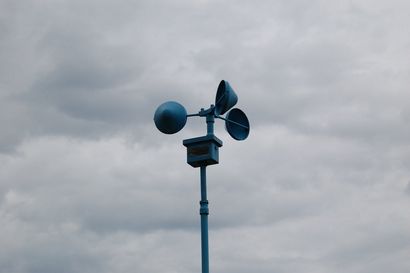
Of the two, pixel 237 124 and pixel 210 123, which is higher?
pixel 237 124

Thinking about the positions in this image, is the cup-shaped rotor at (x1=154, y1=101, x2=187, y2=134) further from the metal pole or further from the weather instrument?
the metal pole

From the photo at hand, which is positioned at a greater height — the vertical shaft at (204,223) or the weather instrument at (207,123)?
the weather instrument at (207,123)

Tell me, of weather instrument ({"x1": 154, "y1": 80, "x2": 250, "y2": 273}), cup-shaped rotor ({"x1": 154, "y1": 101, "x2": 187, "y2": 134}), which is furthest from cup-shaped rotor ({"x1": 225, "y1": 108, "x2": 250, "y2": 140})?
cup-shaped rotor ({"x1": 154, "y1": 101, "x2": 187, "y2": 134})

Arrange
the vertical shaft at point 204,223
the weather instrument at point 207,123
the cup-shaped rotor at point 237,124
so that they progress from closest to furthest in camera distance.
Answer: the vertical shaft at point 204,223 → the weather instrument at point 207,123 → the cup-shaped rotor at point 237,124

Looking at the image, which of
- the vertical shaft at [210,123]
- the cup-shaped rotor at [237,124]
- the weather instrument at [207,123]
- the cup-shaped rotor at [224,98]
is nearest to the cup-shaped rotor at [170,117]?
the weather instrument at [207,123]

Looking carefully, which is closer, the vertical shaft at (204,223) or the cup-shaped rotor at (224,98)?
the vertical shaft at (204,223)

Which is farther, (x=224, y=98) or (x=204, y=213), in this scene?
(x=224, y=98)

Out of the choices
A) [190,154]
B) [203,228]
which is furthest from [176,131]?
[203,228]

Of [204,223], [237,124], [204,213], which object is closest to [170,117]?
[237,124]

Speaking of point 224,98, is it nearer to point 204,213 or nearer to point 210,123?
point 210,123

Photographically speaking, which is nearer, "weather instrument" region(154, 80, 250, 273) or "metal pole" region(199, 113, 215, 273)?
"metal pole" region(199, 113, 215, 273)

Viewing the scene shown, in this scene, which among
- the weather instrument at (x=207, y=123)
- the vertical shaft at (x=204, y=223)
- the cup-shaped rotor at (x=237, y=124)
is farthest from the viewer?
the cup-shaped rotor at (x=237, y=124)

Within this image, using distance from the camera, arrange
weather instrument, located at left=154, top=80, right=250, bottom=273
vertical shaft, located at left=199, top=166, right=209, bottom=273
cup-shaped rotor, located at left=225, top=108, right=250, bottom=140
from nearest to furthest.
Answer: vertical shaft, located at left=199, top=166, right=209, bottom=273, weather instrument, located at left=154, top=80, right=250, bottom=273, cup-shaped rotor, located at left=225, top=108, right=250, bottom=140

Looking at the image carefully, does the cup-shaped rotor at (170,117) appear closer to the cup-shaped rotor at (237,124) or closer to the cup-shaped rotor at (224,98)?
the cup-shaped rotor at (224,98)
